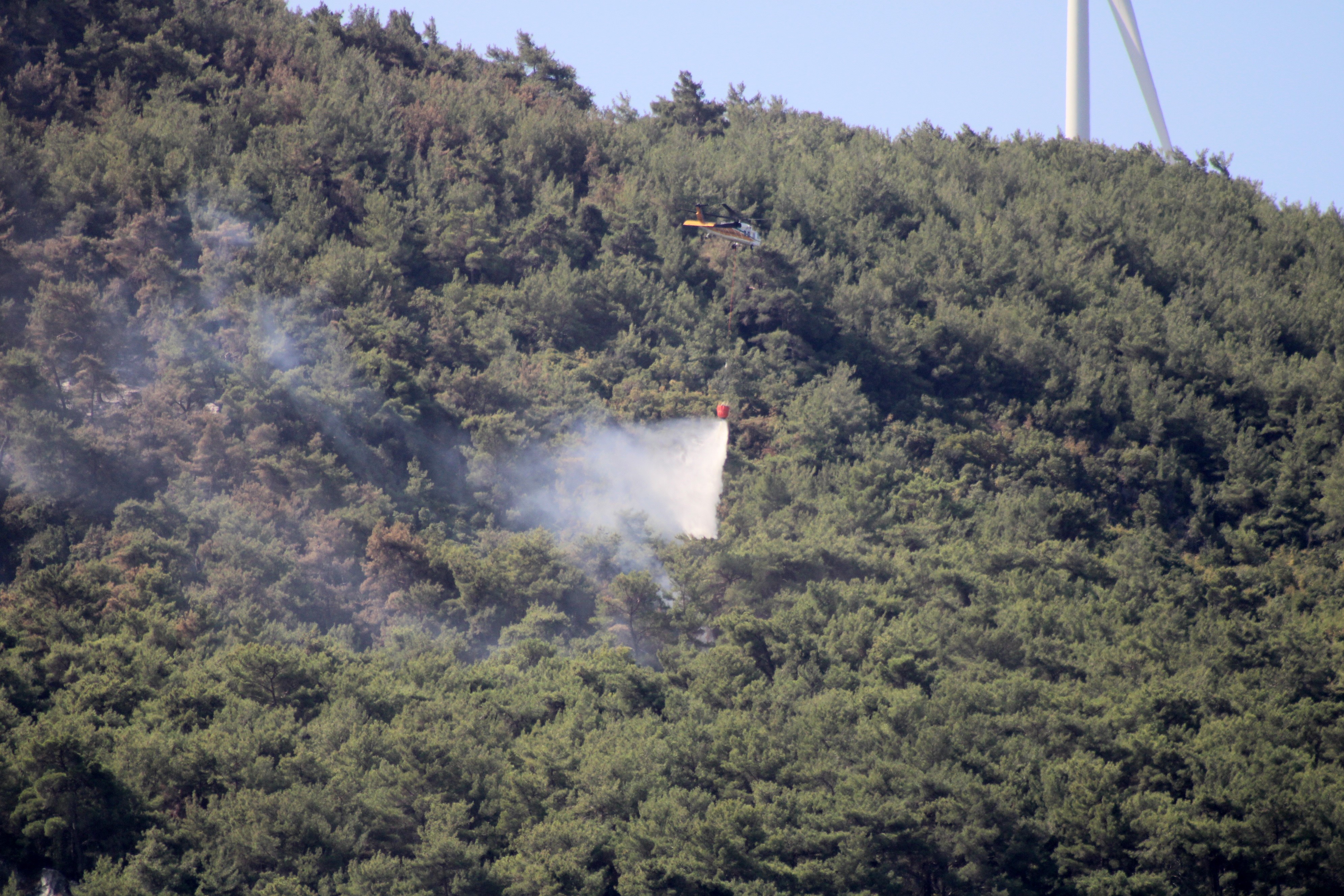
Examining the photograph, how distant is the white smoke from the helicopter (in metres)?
6.95

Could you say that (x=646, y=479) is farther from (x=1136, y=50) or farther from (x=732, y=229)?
(x=1136, y=50)

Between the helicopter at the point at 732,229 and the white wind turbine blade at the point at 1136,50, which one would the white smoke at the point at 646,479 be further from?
the white wind turbine blade at the point at 1136,50

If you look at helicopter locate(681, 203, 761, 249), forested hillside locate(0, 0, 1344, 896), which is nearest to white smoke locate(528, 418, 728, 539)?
forested hillside locate(0, 0, 1344, 896)

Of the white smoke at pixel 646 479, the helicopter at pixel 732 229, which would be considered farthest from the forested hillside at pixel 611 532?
the helicopter at pixel 732 229

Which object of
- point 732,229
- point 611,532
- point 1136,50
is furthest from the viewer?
point 1136,50

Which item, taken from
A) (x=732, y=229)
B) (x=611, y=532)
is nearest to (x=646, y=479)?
(x=611, y=532)

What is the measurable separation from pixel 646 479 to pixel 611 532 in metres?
3.64

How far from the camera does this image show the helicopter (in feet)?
153

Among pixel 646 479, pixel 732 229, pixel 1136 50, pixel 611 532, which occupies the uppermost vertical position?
pixel 1136 50

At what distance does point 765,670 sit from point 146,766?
54.9ft

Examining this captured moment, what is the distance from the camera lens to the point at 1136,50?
6256 centimetres

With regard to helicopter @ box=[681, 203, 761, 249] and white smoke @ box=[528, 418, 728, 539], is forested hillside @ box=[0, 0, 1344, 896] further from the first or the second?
helicopter @ box=[681, 203, 761, 249]

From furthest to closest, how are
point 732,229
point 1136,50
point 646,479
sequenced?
point 1136,50 < point 732,229 < point 646,479

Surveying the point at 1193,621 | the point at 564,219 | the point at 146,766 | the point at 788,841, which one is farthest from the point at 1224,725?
the point at 564,219
